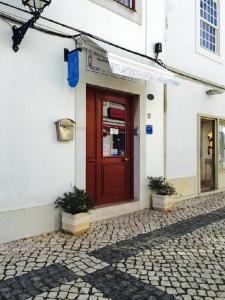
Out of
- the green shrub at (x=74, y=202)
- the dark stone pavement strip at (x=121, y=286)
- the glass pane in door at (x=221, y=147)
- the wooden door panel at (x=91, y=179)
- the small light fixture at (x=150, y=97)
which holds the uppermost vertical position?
the small light fixture at (x=150, y=97)

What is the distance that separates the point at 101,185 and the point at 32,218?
2043 mm

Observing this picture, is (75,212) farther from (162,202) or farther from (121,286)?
(162,202)

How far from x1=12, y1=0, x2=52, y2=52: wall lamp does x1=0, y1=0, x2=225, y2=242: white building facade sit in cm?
14

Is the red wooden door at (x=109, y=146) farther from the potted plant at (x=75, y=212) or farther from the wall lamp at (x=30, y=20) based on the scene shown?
the wall lamp at (x=30, y=20)

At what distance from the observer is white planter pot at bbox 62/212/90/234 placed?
17.9 ft

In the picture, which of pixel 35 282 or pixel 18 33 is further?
pixel 18 33

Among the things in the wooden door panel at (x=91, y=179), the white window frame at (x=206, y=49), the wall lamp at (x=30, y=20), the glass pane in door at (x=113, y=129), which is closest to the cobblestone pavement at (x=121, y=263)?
the wooden door panel at (x=91, y=179)

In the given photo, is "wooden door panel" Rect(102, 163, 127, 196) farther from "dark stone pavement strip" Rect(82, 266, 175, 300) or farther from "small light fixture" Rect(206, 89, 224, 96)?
"small light fixture" Rect(206, 89, 224, 96)

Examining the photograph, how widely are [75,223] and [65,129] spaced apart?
5.72 ft

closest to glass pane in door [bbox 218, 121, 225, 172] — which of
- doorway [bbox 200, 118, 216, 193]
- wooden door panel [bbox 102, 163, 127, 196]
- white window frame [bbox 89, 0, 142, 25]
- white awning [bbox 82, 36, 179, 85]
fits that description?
doorway [bbox 200, 118, 216, 193]

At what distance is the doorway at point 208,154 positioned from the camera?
427 inches

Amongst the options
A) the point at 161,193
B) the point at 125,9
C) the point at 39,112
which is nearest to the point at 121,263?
the point at 39,112

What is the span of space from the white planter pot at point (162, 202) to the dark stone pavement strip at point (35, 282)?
386 cm

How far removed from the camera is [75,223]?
5.45 metres
